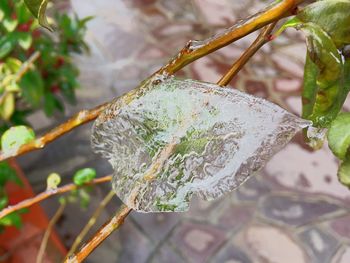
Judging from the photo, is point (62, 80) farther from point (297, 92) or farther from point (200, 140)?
point (200, 140)

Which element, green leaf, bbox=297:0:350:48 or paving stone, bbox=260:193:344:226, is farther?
paving stone, bbox=260:193:344:226

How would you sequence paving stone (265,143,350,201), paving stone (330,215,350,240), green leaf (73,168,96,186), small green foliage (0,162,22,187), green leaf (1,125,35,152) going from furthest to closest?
paving stone (265,143,350,201) → paving stone (330,215,350,240) → small green foliage (0,162,22,187) → green leaf (73,168,96,186) → green leaf (1,125,35,152)

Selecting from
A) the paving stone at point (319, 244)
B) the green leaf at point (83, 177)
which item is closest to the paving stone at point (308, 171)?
the paving stone at point (319, 244)

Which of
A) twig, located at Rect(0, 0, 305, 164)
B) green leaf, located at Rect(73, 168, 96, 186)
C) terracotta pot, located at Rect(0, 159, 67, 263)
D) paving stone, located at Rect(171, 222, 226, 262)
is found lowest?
paving stone, located at Rect(171, 222, 226, 262)

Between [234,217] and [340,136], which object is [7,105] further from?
[340,136]

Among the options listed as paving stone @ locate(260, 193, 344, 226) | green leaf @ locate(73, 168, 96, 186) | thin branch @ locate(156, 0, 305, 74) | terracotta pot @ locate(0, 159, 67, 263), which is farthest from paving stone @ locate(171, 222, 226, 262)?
thin branch @ locate(156, 0, 305, 74)

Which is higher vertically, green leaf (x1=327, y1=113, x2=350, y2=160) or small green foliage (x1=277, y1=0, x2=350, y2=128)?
small green foliage (x1=277, y1=0, x2=350, y2=128)

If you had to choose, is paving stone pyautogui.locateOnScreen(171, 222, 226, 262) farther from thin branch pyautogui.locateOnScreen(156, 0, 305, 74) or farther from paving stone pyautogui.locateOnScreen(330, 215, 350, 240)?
thin branch pyautogui.locateOnScreen(156, 0, 305, 74)

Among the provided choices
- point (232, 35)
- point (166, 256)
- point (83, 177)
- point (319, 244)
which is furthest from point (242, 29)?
point (319, 244)
